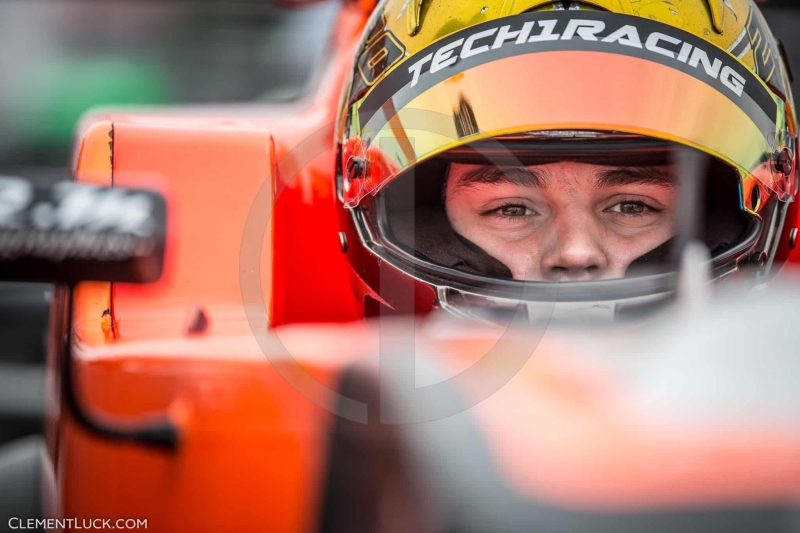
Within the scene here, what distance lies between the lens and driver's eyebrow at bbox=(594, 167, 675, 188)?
121 centimetres

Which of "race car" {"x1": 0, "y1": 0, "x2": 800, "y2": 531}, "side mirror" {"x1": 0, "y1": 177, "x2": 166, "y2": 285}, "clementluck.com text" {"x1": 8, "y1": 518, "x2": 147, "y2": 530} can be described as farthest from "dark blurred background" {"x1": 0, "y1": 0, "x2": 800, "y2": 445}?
"side mirror" {"x1": 0, "y1": 177, "x2": 166, "y2": 285}

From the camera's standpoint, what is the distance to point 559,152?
1147 millimetres

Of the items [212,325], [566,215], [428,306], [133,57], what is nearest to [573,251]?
[566,215]

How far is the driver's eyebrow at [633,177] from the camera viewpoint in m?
1.21

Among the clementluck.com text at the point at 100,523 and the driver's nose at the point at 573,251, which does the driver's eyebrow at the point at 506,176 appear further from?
the clementluck.com text at the point at 100,523

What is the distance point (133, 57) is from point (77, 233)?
143 inches

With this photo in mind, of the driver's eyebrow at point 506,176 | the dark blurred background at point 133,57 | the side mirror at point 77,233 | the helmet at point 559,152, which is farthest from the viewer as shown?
the dark blurred background at point 133,57

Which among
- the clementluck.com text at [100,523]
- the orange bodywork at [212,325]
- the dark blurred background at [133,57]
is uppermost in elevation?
the dark blurred background at [133,57]

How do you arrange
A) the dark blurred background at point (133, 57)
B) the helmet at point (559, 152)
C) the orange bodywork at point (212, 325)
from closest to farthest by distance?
the orange bodywork at point (212, 325) < the helmet at point (559, 152) < the dark blurred background at point (133, 57)

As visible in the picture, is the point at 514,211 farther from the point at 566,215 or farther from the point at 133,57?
the point at 133,57

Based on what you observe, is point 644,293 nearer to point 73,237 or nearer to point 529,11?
point 529,11

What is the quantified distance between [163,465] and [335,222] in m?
0.69

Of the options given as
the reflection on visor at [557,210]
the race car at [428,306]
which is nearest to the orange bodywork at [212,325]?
the race car at [428,306]

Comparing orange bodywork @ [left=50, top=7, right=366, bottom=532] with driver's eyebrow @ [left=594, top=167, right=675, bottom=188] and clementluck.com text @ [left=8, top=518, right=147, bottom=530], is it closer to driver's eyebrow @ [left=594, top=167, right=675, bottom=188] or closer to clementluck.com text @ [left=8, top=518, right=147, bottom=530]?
clementluck.com text @ [left=8, top=518, right=147, bottom=530]
